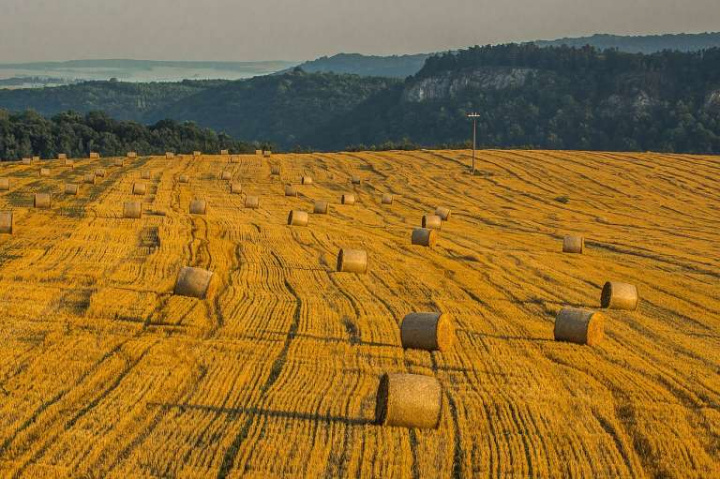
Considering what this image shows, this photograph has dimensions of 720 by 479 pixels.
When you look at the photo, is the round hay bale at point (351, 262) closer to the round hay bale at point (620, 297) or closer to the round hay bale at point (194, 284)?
the round hay bale at point (194, 284)

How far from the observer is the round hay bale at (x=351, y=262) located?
75.6ft

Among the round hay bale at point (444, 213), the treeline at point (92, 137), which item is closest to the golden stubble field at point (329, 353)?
the round hay bale at point (444, 213)

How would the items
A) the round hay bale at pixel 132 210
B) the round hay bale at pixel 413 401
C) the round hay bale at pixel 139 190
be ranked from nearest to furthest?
the round hay bale at pixel 413 401 < the round hay bale at pixel 132 210 < the round hay bale at pixel 139 190

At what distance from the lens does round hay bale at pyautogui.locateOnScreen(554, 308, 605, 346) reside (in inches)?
642

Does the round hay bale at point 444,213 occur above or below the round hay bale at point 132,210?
below

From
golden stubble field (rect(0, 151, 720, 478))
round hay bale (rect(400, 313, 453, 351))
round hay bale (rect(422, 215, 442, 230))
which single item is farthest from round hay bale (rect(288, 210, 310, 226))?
round hay bale (rect(400, 313, 453, 351))

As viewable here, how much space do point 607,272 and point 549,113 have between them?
114m

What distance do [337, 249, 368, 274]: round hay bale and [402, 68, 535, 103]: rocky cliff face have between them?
146737mm

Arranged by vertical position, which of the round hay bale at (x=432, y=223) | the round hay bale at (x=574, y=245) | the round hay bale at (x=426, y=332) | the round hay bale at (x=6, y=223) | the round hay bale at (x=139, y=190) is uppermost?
the round hay bale at (x=426, y=332)

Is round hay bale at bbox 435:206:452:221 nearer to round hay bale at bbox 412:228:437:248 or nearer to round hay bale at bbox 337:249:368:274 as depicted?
round hay bale at bbox 412:228:437:248

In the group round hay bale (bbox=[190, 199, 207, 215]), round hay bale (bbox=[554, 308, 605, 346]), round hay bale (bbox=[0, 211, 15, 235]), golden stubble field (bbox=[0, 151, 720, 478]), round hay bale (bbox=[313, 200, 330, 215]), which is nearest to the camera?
golden stubble field (bbox=[0, 151, 720, 478])

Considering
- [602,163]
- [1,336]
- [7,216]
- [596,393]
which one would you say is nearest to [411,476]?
[596,393]

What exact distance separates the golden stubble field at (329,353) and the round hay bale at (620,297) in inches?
11.6

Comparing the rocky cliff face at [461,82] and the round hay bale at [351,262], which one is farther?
the rocky cliff face at [461,82]
